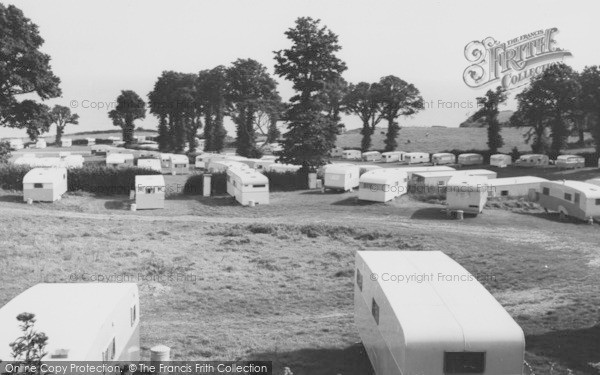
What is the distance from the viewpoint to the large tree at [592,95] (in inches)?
2297

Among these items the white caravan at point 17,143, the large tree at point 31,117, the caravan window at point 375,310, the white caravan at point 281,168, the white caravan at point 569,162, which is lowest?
the caravan window at point 375,310

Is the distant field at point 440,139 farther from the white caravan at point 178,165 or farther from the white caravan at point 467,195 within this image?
the white caravan at point 467,195

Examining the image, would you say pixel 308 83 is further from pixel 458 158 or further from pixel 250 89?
pixel 250 89

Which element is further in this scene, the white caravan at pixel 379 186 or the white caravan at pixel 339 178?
the white caravan at pixel 339 178

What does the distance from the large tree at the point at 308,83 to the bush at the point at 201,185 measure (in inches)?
228

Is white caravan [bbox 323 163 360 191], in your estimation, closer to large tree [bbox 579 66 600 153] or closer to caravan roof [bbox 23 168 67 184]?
caravan roof [bbox 23 168 67 184]

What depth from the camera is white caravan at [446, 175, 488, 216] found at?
3438 centimetres

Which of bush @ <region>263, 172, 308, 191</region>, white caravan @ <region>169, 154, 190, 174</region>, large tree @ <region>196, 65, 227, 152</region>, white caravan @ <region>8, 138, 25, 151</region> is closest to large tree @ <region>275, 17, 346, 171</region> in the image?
bush @ <region>263, 172, 308, 191</region>

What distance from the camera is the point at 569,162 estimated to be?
56719 millimetres

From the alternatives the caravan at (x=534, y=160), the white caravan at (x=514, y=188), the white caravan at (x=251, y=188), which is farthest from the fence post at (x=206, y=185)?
the caravan at (x=534, y=160)

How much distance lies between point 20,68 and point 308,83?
2134 cm

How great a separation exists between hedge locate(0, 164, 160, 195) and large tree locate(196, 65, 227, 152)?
35209 millimetres

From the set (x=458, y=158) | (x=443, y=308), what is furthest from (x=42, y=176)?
(x=458, y=158)

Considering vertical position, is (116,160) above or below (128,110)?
below
